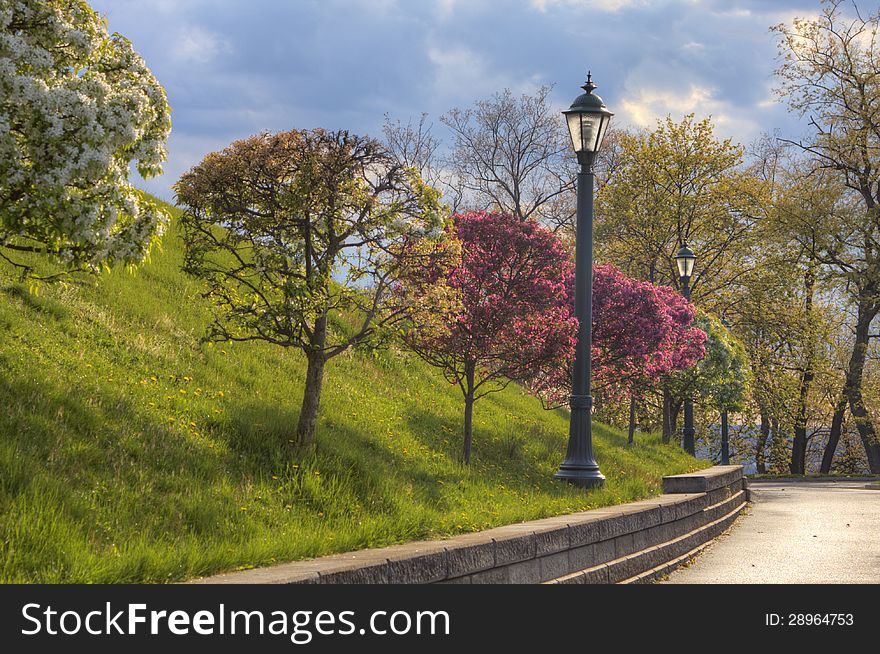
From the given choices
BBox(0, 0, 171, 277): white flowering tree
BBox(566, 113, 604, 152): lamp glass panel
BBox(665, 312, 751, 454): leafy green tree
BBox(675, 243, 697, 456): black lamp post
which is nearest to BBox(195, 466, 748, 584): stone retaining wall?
BBox(0, 0, 171, 277): white flowering tree

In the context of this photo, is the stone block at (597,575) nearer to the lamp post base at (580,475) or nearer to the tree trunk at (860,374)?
the lamp post base at (580,475)

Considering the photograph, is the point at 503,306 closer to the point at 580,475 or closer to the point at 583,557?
the point at 580,475

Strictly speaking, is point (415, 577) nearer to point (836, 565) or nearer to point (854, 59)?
point (836, 565)

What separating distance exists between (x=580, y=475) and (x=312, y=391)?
4.31 metres

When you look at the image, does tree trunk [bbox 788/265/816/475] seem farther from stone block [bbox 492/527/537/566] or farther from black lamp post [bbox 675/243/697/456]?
stone block [bbox 492/527/537/566]

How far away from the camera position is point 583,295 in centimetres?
1334

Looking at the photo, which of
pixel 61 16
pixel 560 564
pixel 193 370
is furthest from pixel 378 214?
pixel 560 564

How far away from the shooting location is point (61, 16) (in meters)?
8.60

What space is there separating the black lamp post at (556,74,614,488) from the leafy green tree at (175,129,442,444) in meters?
2.76

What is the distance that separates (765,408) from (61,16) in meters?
39.9

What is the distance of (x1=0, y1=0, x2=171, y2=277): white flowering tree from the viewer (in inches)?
305

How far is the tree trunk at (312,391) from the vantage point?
11008 mm

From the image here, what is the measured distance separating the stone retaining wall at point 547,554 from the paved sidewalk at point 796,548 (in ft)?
1.47

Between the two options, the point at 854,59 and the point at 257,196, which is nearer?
the point at 257,196
